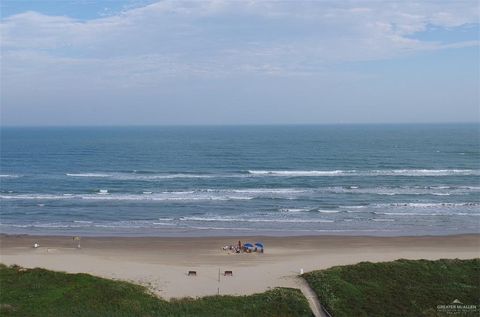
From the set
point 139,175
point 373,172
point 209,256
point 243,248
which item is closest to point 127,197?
point 139,175

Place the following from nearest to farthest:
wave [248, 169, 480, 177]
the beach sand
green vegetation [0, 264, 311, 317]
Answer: green vegetation [0, 264, 311, 317]
the beach sand
wave [248, 169, 480, 177]

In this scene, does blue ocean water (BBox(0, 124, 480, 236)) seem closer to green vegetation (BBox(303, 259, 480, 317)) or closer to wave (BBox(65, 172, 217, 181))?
wave (BBox(65, 172, 217, 181))

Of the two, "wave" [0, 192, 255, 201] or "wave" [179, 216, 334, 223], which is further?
"wave" [0, 192, 255, 201]

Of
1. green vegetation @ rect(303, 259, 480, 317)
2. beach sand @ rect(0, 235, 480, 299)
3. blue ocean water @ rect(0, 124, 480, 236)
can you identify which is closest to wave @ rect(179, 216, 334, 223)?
blue ocean water @ rect(0, 124, 480, 236)

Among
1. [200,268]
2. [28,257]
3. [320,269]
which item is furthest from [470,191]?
[28,257]

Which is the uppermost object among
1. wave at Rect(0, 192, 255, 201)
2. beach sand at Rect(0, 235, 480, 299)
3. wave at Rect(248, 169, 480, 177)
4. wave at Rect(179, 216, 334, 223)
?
wave at Rect(248, 169, 480, 177)
